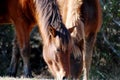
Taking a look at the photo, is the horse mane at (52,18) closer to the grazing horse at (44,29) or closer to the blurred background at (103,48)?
the grazing horse at (44,29)

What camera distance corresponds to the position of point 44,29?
21.4 feet

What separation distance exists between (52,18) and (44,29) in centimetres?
20

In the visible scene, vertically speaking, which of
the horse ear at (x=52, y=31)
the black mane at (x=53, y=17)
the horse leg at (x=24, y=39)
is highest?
the black mane at (x=53, y=17)

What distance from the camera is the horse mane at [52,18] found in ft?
19.7

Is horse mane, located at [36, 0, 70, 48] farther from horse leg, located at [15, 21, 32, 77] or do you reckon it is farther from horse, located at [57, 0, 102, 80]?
horse leg, located at [15, 21, 32, 77]

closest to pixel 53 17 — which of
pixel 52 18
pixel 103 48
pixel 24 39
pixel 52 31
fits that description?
pixel 52 18

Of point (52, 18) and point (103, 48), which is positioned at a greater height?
point (52, 18)

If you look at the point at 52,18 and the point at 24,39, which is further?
the point at 24,39

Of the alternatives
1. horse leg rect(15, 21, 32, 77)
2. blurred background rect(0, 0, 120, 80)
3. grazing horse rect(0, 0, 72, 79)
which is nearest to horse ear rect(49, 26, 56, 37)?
grazing horse rect(0, 0, 72, 79)

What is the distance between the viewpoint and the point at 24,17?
8086mm

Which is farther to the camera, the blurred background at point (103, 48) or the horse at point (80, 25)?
the blurred background at point (103, 48)

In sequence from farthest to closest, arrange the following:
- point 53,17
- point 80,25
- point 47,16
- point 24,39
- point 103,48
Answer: point 103,48
point 24,39
point 47,16
point 53,17
point 80,25

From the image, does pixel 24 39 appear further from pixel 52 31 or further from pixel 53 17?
pixel 52 31

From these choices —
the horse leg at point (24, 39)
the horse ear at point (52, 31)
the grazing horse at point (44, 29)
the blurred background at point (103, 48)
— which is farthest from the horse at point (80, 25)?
the blurred background at point (103, 48)
